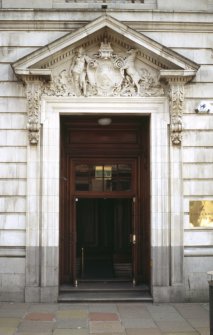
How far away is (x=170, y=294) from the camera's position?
12.2m

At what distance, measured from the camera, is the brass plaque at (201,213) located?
492 inches

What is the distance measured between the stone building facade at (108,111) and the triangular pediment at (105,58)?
0.08ft

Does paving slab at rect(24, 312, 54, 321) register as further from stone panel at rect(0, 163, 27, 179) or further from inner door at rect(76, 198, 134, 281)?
inner door at rect(76, 198, 134, 281)

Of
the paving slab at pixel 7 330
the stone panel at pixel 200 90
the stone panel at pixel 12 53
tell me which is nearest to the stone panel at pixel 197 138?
the stone panel at pixel 200 90

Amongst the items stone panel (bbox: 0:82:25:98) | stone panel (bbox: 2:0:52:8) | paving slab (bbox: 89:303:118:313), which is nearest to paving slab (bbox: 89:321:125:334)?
paving slab (bbox: 89:303:118:313)

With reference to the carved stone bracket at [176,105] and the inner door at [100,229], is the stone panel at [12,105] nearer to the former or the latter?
the carved stone bracket at [176,105]

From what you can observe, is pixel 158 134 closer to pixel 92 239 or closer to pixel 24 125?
pixel 24 125

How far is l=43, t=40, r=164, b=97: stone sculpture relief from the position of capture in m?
12.6

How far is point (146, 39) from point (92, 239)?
9.44 meters

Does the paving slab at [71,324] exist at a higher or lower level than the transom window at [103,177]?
lower

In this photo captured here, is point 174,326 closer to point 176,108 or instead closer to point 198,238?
point 198,238

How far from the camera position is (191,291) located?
12289mm

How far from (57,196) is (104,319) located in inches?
131

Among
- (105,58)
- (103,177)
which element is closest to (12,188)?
(103,177)
